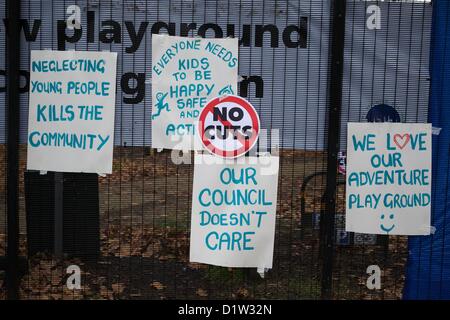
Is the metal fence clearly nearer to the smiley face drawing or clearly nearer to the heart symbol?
the heart symbol

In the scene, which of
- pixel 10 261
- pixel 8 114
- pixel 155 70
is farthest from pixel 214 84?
pixel 10 261

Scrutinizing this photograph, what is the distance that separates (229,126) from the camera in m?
4.70

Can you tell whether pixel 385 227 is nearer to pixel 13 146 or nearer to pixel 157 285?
pixel 157 285

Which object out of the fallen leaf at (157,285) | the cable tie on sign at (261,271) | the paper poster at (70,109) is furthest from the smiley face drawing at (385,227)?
the paper poster at (70,109)

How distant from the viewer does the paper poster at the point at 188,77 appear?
467 cm

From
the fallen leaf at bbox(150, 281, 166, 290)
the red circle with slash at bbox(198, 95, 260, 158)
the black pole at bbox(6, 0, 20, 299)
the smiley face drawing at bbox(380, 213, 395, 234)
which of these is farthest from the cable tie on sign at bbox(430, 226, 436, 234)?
the black pole at bbox(6, 0, 20, 299)

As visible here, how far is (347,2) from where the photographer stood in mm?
4723

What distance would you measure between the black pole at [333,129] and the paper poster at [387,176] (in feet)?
0.42

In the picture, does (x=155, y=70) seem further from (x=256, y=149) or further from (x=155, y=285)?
(x=155, y=285)

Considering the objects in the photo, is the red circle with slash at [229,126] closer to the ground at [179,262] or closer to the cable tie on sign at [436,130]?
the ground at [179,262]

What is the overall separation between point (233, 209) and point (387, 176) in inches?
48.9

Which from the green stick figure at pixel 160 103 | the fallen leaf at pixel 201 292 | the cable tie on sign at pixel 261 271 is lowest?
the fallen leaf at pixel 201 292

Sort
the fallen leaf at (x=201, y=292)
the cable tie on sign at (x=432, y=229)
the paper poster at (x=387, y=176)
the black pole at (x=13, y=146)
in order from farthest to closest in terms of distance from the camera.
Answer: the fallen leaf at (x=201, y=292)
the cable tie on sign at (x=432, y=229)
the paper poster at (x=387, y=176)
the black pole at (x=13, y=146)
